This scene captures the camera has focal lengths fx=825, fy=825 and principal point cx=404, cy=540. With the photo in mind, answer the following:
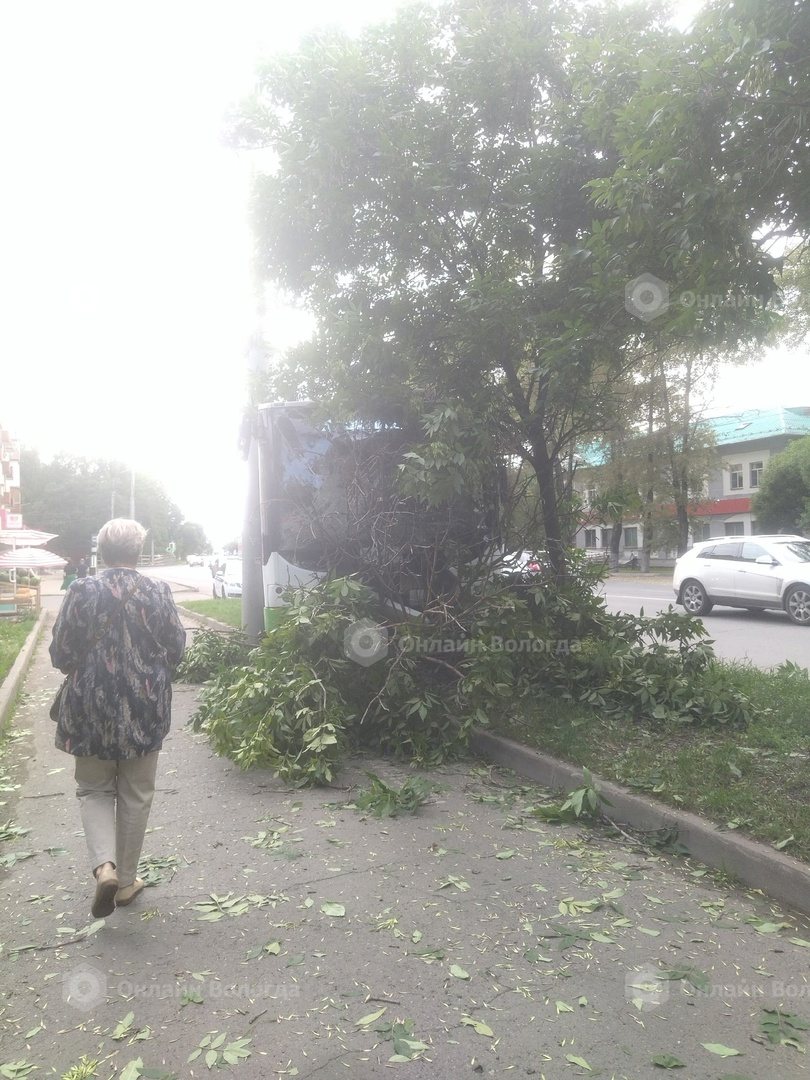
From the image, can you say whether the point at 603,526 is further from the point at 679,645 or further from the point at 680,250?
the point at 680,250

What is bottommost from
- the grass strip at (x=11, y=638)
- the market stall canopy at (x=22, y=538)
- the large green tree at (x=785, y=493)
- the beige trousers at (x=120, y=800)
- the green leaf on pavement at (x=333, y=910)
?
the grass strip at (x=11, y=638)

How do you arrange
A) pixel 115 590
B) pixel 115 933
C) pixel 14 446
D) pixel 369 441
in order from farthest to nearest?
pixel 14 446
pixel 369 441
pixel 115 590
pixel 115 933

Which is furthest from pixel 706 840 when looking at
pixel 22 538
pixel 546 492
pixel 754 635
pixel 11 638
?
pixel 22 538

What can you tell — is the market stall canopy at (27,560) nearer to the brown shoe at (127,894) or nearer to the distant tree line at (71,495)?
the brown shoe at (127,894)

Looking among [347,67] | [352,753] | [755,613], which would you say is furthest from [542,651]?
[755,613]

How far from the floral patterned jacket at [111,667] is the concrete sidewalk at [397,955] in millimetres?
830

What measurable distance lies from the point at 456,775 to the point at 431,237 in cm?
481

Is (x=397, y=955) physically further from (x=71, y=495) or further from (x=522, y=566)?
(x=71, y=495)

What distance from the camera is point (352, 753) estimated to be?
6.75 m

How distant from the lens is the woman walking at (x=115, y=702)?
3.87m

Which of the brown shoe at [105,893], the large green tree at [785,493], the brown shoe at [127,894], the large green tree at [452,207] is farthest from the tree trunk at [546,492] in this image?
the large green tree at [785,493]

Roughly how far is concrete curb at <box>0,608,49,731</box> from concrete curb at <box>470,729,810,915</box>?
5586mm

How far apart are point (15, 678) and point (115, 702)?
8291 millimetres

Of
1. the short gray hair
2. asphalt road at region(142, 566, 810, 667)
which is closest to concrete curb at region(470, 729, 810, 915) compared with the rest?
asphalt road at region(142, 566, 810, 667)
